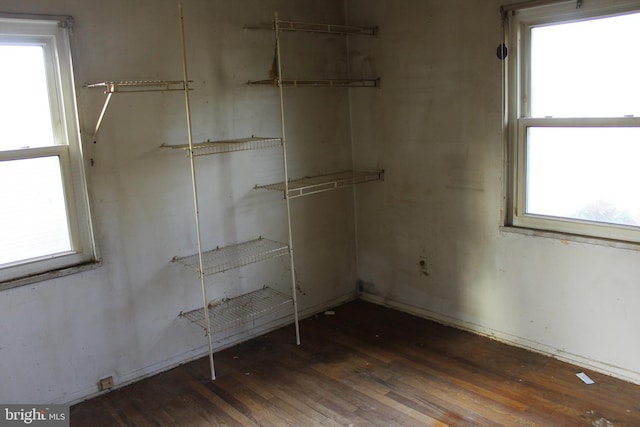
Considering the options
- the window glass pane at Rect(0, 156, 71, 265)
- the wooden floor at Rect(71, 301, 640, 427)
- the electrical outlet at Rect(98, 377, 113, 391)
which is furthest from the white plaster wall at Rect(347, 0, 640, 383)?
the window glass pane at Rect(0, 156, 71, 265)

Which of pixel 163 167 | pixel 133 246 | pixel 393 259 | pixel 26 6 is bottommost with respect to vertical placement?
pixel 393 259

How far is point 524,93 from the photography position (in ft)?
10.8

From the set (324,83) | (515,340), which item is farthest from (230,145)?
(515,340)

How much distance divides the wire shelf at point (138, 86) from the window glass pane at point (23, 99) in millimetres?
249

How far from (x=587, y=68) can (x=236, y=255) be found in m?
2.31

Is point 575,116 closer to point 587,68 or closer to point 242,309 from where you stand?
point 587,68

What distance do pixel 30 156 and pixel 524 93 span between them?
110 inches

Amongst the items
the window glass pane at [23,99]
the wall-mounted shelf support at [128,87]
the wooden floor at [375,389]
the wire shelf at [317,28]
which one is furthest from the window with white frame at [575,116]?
the window glass pane at [23,99]

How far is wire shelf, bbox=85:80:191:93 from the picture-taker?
2900 millimetres

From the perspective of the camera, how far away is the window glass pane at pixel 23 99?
9.13 ft

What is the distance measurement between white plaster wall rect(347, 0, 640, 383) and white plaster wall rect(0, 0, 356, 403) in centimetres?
50

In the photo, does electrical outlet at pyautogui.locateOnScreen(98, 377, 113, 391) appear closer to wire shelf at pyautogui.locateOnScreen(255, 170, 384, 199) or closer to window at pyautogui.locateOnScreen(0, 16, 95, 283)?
window at pyautogui.locateOnScreen(0, 16, 95, 283)

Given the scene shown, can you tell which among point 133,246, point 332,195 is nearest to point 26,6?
point 133,246

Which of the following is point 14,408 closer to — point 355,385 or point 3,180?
point 3,180
